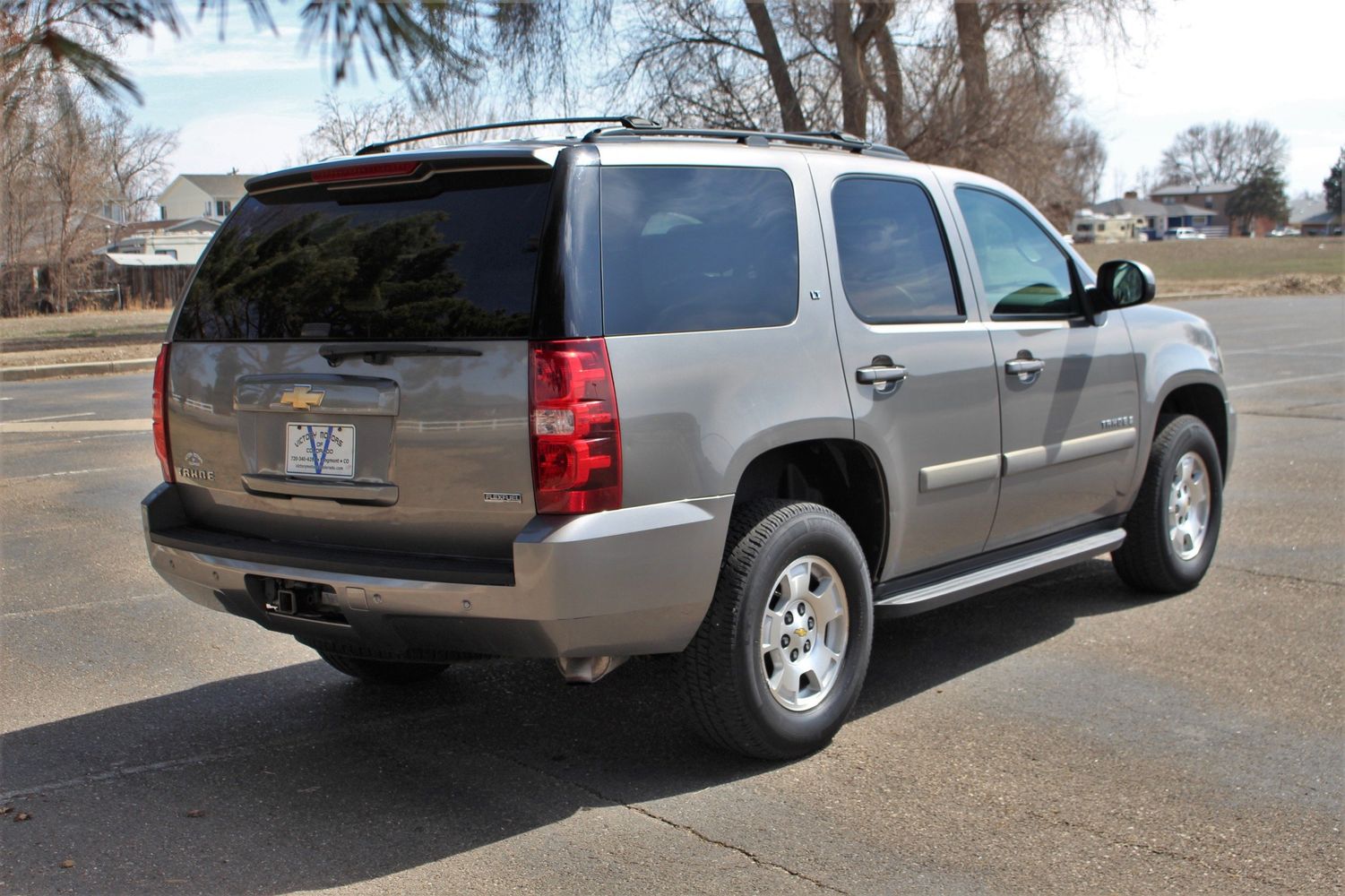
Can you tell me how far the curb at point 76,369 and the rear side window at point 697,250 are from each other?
658 inches

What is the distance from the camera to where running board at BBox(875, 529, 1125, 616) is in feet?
15.9

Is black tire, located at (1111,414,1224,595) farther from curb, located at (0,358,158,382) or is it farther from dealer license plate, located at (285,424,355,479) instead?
curb, located at (0,358,158,382)

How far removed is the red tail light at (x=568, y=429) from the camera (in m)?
3.76

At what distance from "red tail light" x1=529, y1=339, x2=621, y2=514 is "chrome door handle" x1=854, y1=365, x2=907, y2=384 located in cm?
116

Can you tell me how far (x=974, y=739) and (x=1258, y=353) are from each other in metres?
16.4

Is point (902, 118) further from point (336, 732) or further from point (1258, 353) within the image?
point (336, 732)

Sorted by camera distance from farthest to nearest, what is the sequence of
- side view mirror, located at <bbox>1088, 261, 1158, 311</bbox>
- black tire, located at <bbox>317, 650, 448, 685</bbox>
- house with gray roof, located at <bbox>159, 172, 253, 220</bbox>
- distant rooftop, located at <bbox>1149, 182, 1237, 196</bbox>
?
distant rooftop, located at <bbox>1149, 182, 1237, 196</bbox> < house with gray roof, located at <bbox>159, 172, 253, 220</bbox> < side view mirror, located at <bbox>1088, 261, 1158, 311</bbox> < black tire, located at <bbox>317, 650, 448, 685</bbox>

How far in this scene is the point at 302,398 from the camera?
4.12 m

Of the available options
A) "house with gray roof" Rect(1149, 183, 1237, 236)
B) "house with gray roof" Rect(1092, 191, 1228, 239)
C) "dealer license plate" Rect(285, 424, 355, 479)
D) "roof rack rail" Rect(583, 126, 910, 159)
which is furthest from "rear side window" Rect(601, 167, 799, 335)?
"house with gray roof" Rect(1092, 191, 1228, 239)

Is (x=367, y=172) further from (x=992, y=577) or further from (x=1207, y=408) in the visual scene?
(x=1207, y=408)

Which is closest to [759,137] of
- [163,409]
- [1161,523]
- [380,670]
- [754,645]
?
[754,645]

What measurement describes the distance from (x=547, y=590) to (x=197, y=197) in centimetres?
10611

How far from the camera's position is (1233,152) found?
168 metres

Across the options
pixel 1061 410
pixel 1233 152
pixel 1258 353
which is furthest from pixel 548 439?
pixel 1233 152
